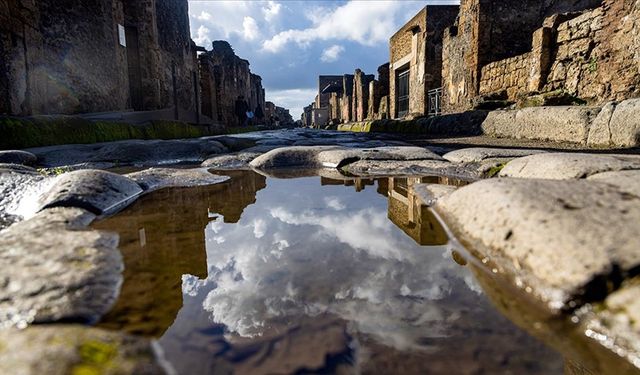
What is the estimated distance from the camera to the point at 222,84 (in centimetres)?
1602

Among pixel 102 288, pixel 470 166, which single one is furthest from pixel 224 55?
pixel 102 288

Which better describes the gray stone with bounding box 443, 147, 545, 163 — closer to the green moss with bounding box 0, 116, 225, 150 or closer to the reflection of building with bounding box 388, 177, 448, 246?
the reflection of building with bounding box 388, 177, 448, 246

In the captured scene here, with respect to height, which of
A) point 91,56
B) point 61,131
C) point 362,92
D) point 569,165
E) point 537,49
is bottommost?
point 569,165

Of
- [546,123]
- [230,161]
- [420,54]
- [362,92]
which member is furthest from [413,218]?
[362,92]

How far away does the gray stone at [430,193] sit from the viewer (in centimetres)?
180

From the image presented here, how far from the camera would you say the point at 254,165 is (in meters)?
3.54

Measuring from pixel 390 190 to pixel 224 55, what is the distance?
1902 cm

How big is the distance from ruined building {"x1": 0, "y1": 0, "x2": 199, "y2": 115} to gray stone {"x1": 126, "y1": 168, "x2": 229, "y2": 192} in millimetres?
4324

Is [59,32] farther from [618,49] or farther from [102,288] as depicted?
[618,49]

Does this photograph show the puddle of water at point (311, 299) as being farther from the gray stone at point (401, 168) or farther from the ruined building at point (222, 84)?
the ruined building at point (222, 84)

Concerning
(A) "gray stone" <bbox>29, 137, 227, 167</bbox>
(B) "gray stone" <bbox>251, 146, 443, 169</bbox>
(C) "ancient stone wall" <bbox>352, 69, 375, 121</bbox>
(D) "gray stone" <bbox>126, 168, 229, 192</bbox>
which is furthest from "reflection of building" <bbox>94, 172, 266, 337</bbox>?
(C) "ancient stone wall" <bbox>352, 69, 375, 121</bbox>

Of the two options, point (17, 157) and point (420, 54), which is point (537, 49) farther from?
point (17, 157)

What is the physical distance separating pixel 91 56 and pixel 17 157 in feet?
18.2

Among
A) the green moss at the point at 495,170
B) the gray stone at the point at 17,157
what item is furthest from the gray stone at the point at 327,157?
the gray stone at the point at 17,157
